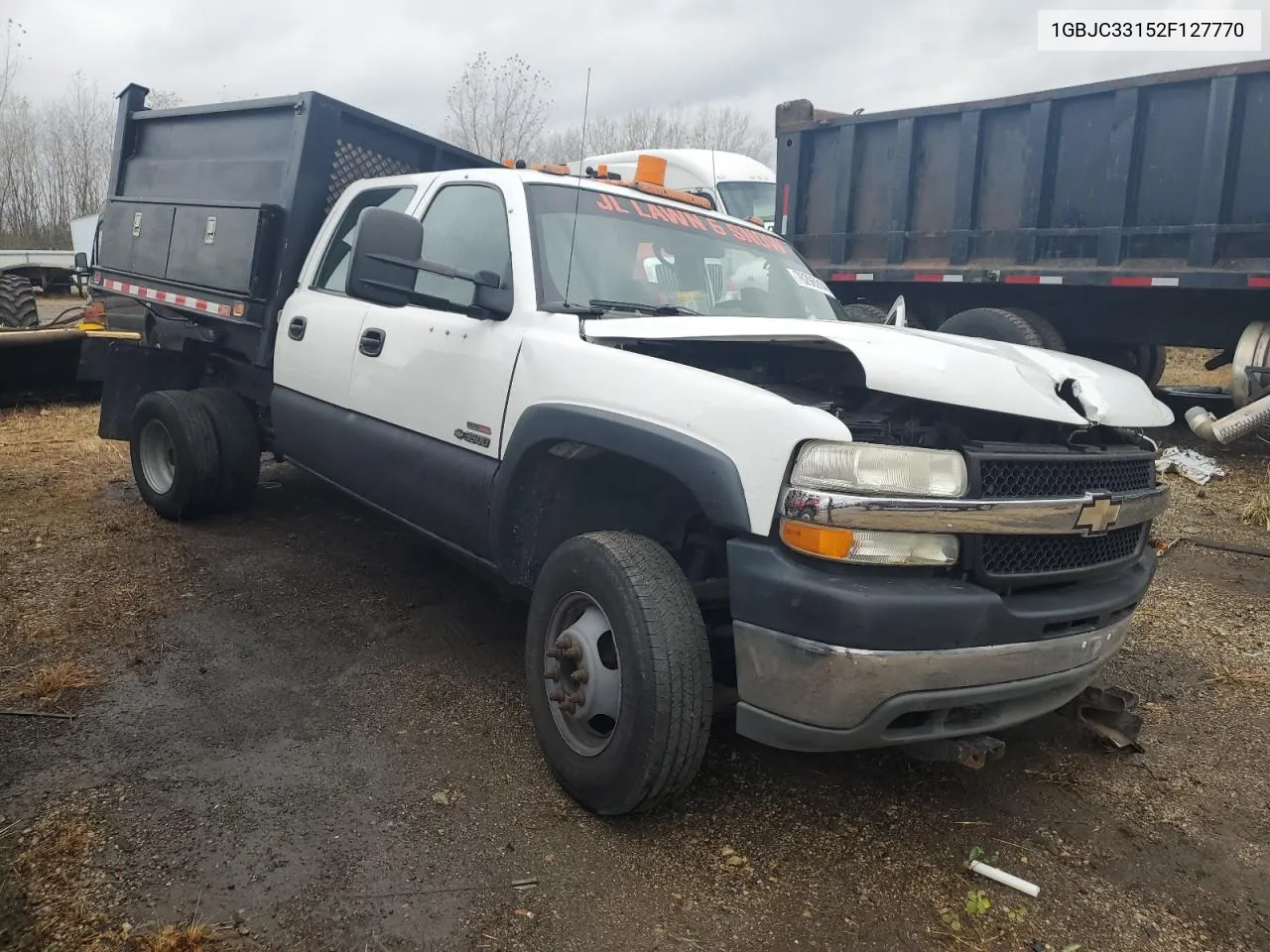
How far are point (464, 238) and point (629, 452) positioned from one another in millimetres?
1538

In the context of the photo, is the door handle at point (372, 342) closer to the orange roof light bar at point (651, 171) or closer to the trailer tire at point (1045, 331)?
the orange roof light bar at point (651, 171)

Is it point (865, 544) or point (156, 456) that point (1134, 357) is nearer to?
point (865, 544)

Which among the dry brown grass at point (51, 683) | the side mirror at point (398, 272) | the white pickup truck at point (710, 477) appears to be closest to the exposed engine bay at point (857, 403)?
the white pickup truck at point (710, 477)

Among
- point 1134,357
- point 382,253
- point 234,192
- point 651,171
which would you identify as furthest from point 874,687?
point 1134,357

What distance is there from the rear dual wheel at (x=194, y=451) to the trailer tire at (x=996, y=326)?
17.0 ft

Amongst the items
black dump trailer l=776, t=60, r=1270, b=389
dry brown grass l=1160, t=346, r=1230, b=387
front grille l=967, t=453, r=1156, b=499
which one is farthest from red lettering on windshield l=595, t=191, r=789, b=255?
dry brown grass l=1160, t=346, r=1230, b=387

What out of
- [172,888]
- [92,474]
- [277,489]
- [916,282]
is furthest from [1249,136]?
[92,474]

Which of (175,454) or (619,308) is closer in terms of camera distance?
(619,308)

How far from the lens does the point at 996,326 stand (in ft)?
25.0

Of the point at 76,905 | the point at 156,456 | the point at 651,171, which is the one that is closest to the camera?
the point at 76,905

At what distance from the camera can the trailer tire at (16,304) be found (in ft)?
39.8

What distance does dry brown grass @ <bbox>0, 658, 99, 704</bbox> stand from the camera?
326cm

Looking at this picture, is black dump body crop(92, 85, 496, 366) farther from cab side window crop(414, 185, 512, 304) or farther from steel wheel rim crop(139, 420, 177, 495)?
cab side window crop(414, 185, 512, 304)

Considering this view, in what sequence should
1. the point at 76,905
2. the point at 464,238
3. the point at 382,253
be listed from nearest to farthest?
the point at 76,905 → the point at 382,253 → the point at 464,238
